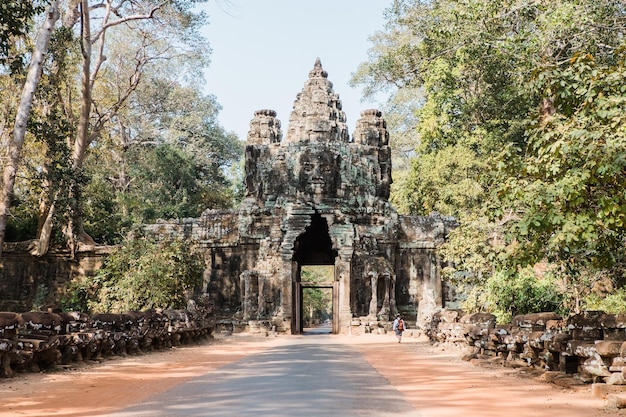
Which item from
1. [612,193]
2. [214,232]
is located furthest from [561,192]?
[214,232]

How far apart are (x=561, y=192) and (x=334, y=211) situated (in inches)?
736

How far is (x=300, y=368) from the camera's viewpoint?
11383mm

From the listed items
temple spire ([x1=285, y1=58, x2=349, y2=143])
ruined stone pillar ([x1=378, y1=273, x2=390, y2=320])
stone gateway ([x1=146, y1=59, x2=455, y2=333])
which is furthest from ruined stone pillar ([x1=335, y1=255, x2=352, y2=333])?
temple spire ([x1=285, y1=58, x2=349, y2=143])

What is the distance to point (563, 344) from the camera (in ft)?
31.0

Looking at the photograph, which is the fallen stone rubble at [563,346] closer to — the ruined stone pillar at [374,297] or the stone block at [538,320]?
the stone block at [538,320]

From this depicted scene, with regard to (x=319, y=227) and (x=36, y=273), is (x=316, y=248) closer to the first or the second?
(x=319, y=227)

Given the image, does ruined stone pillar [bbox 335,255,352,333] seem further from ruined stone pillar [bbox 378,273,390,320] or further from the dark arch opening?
the dark arch opening

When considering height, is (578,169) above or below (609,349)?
above

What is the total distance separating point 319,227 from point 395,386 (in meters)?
20.9

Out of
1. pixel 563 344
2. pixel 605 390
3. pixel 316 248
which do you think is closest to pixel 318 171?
pixel 316 248

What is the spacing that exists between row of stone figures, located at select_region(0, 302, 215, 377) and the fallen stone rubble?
7425 millimetres

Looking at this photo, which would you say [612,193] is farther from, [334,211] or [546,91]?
[334,211]

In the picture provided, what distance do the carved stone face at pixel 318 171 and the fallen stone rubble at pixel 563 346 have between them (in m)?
13.5

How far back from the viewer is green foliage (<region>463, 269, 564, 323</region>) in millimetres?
17323
